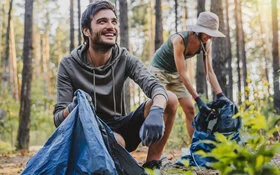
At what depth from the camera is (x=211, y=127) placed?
3.96 metres

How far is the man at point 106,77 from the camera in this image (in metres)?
3.03

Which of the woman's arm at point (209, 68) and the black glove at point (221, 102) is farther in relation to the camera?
the woman's arm at point (209, 68)

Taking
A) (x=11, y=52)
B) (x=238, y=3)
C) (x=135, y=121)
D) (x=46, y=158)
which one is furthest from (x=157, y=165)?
(x=11, y=52)

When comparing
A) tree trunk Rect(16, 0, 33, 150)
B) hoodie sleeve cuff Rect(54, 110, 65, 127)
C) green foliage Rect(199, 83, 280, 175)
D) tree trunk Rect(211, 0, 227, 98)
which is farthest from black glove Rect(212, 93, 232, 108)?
tree trunk Rect(16, 0, 33, 150)

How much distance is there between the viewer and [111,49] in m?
3.25

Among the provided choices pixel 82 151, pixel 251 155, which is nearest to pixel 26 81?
pixel 82 151

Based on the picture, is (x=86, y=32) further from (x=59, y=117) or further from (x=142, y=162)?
(x=142, y=162)

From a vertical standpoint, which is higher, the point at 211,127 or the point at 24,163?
the point at 211,127

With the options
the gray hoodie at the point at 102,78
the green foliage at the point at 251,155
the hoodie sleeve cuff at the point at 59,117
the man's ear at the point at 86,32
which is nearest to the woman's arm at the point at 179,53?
the gray hoodie at the point at 102,78

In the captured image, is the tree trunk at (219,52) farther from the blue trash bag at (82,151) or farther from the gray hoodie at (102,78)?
the blue trash bag at (82,151)

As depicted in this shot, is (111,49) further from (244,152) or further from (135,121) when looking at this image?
(244,152)

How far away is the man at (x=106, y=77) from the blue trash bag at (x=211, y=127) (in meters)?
0.55

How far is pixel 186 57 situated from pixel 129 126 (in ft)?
5.00

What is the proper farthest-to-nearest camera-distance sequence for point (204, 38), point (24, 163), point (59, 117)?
1. point (24, 163)
2. point (204, 38)
3. point (59, 117)
